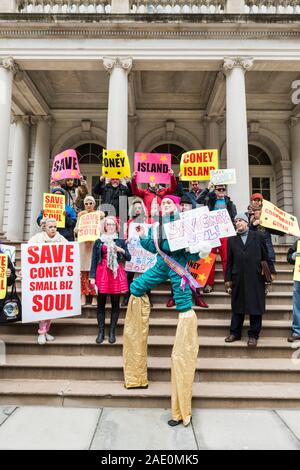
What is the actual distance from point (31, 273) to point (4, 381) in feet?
4.75

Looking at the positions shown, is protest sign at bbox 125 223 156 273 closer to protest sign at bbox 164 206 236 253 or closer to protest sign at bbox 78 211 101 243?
protest sign at bbox 78 211 101 243

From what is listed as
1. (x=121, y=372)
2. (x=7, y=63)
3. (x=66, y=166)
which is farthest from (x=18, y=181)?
(x=121, y=372)

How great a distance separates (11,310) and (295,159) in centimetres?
1198

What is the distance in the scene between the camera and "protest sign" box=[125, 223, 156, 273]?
5918 mm

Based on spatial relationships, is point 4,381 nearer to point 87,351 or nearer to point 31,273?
point 87,351

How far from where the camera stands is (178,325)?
3.64 metres

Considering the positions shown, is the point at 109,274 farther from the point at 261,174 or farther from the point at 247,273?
the point at 261,174

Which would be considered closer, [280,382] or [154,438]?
[154,438]

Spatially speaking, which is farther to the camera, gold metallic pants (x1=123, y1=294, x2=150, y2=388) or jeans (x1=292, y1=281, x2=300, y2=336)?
jeans (x1=292, y1=281, x2=300, y2=336)

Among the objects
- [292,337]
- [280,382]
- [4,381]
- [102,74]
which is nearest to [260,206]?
[292,337]

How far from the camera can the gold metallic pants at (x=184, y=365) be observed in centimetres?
349

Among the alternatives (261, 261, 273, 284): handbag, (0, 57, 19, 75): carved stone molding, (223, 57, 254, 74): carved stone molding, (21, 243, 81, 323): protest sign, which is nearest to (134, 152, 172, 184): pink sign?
(21, 243, 81, 323): protest sign

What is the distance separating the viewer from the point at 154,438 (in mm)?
3174

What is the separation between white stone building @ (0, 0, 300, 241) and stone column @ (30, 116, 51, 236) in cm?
4
